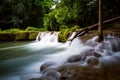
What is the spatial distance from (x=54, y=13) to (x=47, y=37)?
2.28 m

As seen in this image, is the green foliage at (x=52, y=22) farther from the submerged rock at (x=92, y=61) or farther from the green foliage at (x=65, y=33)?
the submerged rock at (x=92, y=61)

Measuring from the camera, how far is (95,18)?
13641 millimetres

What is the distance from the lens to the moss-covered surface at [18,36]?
1673 centimetres

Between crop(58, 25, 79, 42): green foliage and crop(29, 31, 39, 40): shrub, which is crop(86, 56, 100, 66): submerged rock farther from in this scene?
crop(29, 31, 39, 40): shrub

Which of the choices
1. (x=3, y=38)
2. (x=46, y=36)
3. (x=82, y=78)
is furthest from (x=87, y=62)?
(x=3, y=38)

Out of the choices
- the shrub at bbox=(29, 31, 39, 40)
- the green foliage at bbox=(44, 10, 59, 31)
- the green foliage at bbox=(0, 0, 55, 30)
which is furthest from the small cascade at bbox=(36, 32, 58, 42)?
the green foliage at bbox=(0, 0, 55, 30)

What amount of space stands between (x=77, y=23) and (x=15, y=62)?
6.50 m

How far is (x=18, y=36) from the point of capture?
56.3 ft

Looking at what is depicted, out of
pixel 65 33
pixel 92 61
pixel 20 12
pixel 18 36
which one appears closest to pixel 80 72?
pixel 92 61

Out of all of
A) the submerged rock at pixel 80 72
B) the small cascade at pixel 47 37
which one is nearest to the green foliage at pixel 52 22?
the small cascade at pixel 47 37

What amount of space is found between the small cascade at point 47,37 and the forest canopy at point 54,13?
0.94m

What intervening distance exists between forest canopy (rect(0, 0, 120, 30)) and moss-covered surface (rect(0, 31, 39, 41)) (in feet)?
4.76

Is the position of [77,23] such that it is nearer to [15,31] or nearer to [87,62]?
[15,31]

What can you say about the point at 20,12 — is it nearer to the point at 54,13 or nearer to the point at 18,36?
the point at 18,36
